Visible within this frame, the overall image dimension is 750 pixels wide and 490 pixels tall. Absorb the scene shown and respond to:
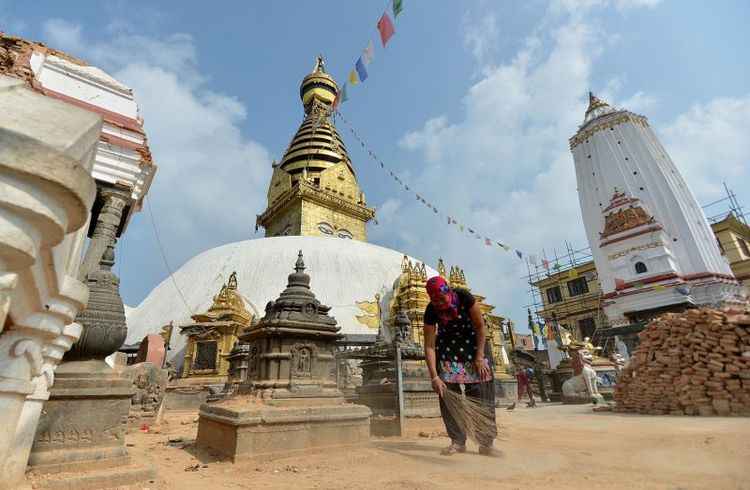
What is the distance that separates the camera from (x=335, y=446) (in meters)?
3.99

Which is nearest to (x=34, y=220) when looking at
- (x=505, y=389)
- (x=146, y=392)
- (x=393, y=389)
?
(x=393, y=389)

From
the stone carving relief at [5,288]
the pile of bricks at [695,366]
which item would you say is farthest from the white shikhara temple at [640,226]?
the stone carving relief at [5,288]

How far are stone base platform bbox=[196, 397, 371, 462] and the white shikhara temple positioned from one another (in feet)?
68.6

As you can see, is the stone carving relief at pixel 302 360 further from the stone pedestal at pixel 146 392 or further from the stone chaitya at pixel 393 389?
the stone pedestal at pixel 146 392

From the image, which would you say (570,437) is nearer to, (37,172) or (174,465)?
(174,465)

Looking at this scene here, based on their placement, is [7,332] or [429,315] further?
[429,315]

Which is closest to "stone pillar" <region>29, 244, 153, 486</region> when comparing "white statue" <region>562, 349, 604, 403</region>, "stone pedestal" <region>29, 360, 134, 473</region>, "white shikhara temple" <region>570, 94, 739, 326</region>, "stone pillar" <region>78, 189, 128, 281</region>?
"stone pedestal" <region>29, 360, 134, 473</region>

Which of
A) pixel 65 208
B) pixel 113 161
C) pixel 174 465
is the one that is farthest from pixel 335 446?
pixel 113 161

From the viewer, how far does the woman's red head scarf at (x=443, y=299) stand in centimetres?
355

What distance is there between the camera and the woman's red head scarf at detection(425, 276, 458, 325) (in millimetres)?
3547

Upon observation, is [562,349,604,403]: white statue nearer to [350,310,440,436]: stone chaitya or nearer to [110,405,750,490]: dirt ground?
[350,310,440,436]: stone chaitya

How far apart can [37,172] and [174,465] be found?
3596 millimetres

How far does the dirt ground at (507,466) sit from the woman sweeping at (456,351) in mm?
353

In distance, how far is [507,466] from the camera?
9.78 ft
